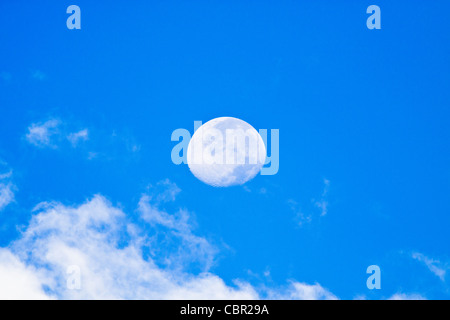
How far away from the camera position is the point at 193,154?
24312 millimetres

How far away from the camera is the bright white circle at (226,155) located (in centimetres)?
2400

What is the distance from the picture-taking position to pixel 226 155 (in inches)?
943

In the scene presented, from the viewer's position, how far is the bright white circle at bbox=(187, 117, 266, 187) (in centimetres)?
2400

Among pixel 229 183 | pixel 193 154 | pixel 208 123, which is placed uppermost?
pixel 208 123
